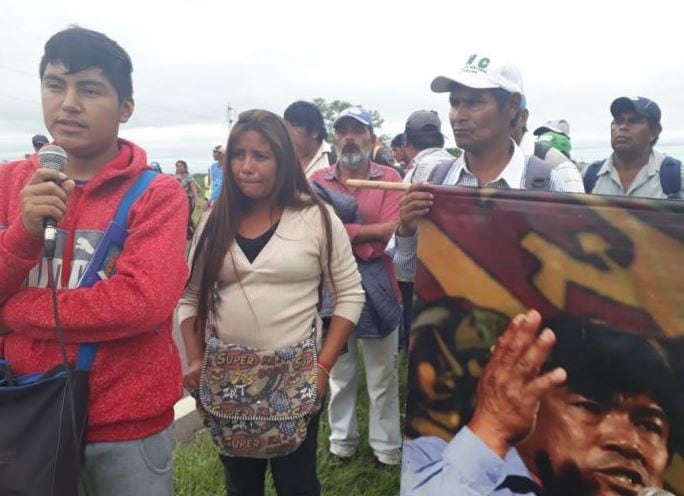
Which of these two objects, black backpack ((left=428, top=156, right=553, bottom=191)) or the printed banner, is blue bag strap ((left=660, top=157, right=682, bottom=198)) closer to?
black backpack ((left=428, top=156, right=553, bottom=191))

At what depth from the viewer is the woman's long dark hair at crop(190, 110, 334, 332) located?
203cm

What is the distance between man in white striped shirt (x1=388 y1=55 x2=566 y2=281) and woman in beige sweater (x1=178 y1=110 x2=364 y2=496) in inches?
13.0

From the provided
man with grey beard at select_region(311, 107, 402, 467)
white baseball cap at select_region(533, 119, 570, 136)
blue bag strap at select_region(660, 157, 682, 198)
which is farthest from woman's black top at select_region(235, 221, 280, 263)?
white baseball cap at select_region(533, 119, 570, 136)

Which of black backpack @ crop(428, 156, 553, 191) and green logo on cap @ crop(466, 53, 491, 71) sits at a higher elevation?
green logo on cap @ crop(466, 53, 491, 71)

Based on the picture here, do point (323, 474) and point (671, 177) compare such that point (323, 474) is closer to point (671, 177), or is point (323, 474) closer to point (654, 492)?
point (654, 492)

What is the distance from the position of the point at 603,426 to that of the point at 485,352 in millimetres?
361

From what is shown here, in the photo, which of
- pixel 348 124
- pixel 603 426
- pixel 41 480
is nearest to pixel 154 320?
pixel 41 480

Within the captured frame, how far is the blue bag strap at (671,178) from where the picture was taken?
3.49 metres

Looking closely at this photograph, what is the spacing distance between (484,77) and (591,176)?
2.33 m

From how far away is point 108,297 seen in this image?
4.72 ft

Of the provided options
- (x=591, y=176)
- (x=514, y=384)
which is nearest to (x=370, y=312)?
(x=514, y=384)

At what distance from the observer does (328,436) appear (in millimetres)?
3412

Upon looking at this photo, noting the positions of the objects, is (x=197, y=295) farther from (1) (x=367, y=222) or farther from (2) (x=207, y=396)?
(1) (x=367, y=222)

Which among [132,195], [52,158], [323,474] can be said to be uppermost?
[52,158]
